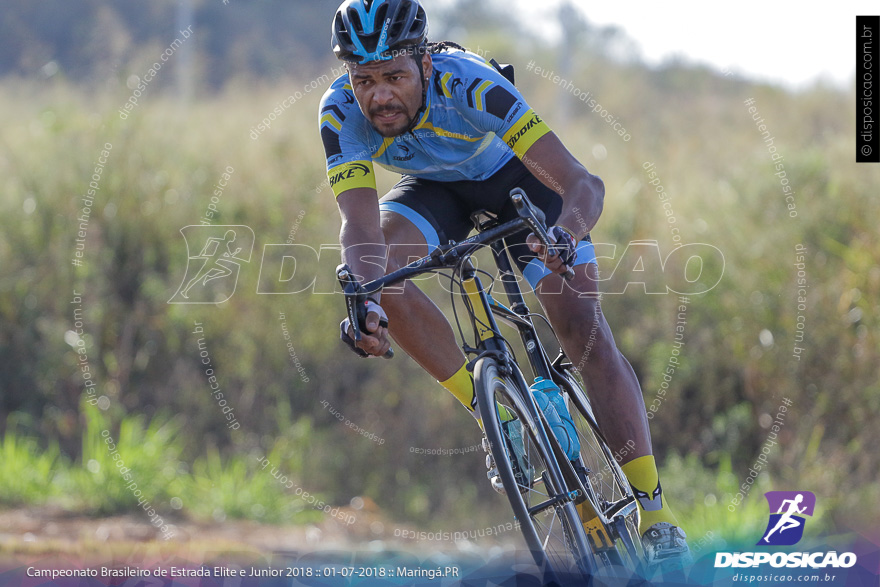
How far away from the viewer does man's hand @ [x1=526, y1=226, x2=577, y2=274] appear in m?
2.78

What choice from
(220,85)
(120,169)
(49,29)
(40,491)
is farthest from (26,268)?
(49,29)

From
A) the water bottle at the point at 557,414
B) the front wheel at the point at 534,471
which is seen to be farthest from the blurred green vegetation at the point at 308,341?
the front wheel at the point at 534,471

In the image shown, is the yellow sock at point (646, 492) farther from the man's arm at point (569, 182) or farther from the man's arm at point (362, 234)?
the man's arm at point (362, 234)

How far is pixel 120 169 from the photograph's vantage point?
950 centimetres

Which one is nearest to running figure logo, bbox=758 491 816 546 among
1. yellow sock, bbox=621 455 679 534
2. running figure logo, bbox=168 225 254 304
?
yellow sock, bbox=621 455 679 534

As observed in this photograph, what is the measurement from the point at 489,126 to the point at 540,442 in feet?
4.41

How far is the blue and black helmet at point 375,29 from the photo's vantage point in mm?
3367

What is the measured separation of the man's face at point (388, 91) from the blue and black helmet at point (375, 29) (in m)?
0.05

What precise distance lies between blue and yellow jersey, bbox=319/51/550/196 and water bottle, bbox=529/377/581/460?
40.3 inches

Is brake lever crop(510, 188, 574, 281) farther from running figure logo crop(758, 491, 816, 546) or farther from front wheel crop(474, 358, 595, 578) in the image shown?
running figure logo crop(758, 491, 816, 546)

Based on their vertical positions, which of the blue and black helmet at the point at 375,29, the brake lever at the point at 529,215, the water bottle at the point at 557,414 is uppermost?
the blue and black helmet at the point at 375,29

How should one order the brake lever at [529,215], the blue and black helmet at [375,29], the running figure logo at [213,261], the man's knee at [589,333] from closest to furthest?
the brake lever at [529,215]
the blue and black helmet at [375,29]
the man's knee at [589,333]
the running figure logo at [213,261]

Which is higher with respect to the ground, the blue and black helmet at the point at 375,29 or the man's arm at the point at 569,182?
the blue and black helmet at the point at 375,29

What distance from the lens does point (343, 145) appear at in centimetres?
362
